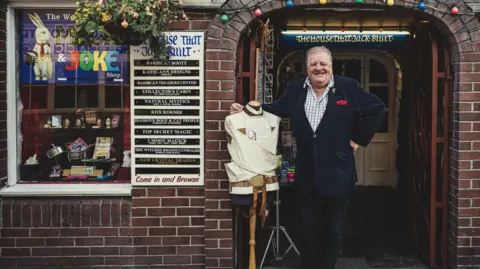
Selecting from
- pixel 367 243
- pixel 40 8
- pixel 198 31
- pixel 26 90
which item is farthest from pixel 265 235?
pixel 40 8

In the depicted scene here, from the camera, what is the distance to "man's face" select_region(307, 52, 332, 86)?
4410 millimetres

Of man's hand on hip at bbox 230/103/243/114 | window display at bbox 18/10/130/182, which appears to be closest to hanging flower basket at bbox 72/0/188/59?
window display at bbox 18/10/130/182

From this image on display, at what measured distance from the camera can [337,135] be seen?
4473 mm

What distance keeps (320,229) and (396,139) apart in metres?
5.07

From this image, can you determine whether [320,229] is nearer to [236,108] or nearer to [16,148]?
[236,108]

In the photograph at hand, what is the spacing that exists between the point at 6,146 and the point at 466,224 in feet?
15.1

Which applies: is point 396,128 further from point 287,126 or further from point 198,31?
point 198,31

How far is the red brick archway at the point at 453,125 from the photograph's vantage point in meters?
5.05

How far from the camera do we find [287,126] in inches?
268

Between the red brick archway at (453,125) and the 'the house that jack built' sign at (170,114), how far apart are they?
14 centimetres

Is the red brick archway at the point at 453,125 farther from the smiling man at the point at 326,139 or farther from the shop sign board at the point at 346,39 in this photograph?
the shop sign board at the point at 346,39

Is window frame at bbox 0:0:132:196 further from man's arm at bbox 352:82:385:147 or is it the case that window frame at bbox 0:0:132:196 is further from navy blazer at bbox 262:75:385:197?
man's arm at bbox 352:82:385:147

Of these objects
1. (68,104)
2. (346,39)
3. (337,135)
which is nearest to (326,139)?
(337,135)

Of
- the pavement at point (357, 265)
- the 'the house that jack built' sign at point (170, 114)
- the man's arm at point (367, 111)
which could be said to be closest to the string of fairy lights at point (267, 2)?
the 'the house that jack built' sign at point (170, 114)
